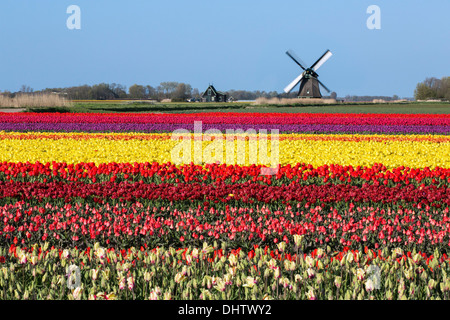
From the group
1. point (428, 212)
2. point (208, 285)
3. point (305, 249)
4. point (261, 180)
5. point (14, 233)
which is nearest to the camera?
point (208, 285)

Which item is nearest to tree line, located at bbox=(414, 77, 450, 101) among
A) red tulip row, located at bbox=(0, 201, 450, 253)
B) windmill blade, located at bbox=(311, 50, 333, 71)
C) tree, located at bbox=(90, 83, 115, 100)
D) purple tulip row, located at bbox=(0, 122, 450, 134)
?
windmill blade, located at bbox=(311, 50, 333, 71)

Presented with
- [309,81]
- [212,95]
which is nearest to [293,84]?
[309,81]

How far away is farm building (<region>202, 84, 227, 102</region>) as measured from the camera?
10800cm

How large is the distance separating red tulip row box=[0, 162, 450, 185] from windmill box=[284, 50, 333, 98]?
60094 mm

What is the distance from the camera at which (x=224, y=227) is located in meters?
7.15

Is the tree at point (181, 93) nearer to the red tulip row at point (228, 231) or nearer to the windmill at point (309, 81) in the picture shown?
the windmill at point (309, 81)

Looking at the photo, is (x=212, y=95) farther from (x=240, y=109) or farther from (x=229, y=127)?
(x=229, y=127)

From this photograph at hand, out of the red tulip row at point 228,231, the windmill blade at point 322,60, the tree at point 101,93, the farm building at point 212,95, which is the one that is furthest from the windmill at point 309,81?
the red tulip row at point 228,231

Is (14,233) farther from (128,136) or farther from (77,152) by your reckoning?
(128,136)

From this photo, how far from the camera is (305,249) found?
651cm

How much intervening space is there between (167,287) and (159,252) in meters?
0.74

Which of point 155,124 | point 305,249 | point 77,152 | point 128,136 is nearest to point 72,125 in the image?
point 155,124

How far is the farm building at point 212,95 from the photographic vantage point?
108000mm

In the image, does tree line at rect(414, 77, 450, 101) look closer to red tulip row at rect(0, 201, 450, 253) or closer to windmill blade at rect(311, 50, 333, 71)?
windmill blade at rect(311, 50, 333, 71)
